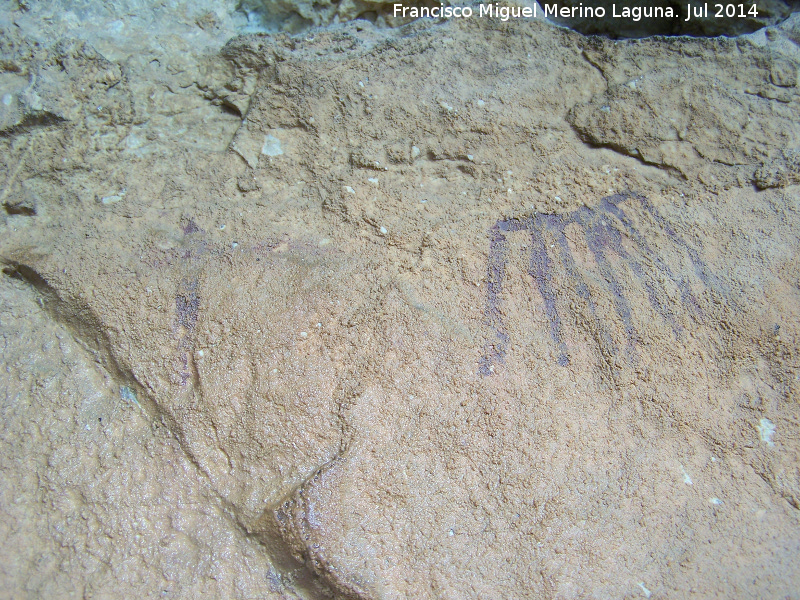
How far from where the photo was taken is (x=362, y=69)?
146 centimetres

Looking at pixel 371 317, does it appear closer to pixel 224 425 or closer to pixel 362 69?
pixel 224 425

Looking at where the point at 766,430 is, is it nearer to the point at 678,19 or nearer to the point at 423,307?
the point at 423,307

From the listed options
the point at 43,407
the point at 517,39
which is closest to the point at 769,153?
the point at 517,39

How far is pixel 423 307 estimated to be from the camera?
1214mm

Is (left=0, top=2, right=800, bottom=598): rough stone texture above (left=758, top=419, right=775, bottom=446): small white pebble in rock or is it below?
above

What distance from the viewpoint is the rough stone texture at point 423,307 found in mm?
1087

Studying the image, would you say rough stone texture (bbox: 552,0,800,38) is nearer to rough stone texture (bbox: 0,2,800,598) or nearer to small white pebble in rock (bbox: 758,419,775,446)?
rough stone texture (bbox: 0,2,800,598)

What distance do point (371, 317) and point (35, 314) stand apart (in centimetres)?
79

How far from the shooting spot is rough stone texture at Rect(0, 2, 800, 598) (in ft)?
3.57

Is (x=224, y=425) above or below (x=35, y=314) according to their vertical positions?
below

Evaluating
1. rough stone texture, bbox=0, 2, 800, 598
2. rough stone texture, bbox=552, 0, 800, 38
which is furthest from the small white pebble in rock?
rough stone texture, bbox=552, 0, 800, 38

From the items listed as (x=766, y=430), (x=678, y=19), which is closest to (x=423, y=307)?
(x=766, y=430)

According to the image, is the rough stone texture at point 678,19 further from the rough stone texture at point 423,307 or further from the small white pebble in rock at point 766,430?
the small white pebble in rock at point 766,430

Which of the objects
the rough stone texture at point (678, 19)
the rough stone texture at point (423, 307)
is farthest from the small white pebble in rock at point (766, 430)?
the rough stone texture at point (678, 19)
